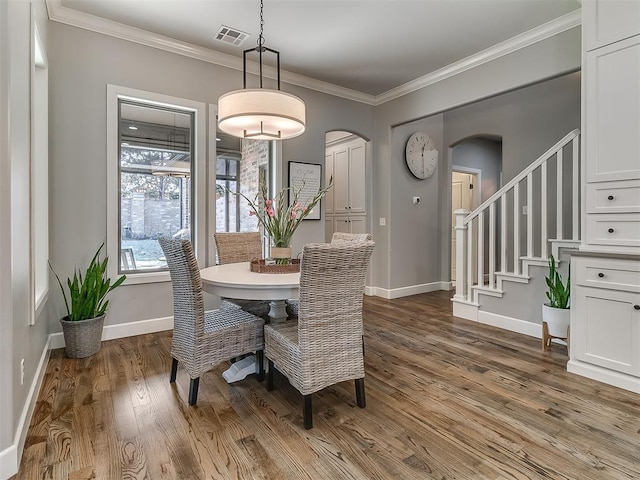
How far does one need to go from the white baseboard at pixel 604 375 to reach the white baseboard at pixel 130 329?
335 centimetres

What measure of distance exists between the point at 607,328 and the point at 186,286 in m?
2.63

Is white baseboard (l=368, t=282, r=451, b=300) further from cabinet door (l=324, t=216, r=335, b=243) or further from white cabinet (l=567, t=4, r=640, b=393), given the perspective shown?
white cabinet (l=567, t=4, r=640, b=393)

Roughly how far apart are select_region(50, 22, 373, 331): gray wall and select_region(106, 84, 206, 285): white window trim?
0.05 metres

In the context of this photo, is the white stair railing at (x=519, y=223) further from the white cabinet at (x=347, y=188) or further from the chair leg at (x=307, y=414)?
the chair leg at (x=307, y=414)

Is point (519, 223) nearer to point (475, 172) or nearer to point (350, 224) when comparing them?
point (350, 224)

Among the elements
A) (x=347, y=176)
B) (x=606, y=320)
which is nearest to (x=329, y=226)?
(x=347, y=176)

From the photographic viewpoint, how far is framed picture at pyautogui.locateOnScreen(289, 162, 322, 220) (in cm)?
420

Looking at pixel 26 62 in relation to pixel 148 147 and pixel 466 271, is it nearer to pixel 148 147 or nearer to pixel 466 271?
pixel 148 147

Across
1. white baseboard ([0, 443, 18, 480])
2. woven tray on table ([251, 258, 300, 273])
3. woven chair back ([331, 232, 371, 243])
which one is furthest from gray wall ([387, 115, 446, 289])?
white baseboard ([0, 443, 18, 480])

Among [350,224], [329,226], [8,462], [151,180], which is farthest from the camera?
[329,226]

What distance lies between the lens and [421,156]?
507cm

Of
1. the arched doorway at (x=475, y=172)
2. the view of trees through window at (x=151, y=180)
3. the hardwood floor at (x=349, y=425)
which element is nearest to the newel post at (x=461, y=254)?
the hardwood floor at (x=349, y=425)

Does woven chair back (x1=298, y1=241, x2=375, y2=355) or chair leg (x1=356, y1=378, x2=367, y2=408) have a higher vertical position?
woven chair back (x1=298, y1=241, x2=375, y2=355)

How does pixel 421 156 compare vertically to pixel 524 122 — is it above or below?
below
